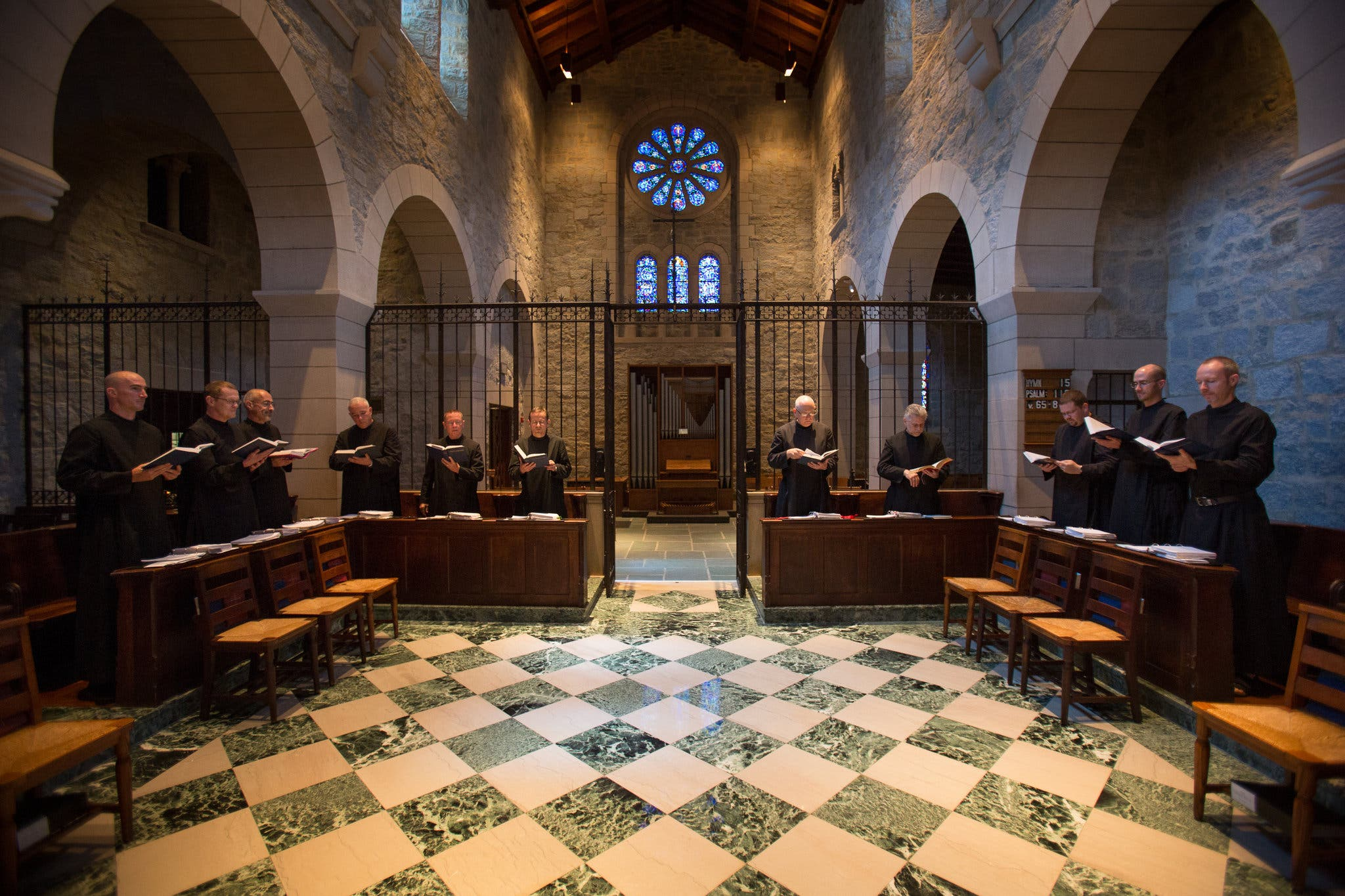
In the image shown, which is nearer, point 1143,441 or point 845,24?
point 1143,441

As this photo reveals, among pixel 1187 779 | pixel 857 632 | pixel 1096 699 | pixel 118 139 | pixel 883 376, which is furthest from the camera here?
pixel 883 376

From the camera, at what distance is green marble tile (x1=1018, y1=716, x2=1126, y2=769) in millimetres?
2420

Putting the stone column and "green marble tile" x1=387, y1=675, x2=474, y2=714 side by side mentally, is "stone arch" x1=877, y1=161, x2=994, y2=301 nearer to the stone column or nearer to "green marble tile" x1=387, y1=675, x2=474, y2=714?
"green marble tile" x1=387, y1=675, x2=474, y2=714

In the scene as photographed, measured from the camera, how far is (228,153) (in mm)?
5816

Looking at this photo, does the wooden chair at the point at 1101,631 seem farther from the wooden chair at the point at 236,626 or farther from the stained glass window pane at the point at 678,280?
the stained glass window pane at the point at 678,280

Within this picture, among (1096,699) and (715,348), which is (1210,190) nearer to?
(1096,699)

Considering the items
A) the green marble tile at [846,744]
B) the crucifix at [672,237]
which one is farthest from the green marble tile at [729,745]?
the crucifix at [672,237]

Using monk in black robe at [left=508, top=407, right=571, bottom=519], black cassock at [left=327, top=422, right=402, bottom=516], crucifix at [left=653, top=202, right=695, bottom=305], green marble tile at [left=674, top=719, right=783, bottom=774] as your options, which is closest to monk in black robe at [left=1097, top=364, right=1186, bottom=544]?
green marble tile at [left=674, top=719, right=783, bottom=774]

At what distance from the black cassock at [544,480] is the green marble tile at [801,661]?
6.22 ft

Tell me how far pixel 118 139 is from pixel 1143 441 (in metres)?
8.24

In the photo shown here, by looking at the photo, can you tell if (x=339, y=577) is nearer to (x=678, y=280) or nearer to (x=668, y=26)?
(x=678, y=280)

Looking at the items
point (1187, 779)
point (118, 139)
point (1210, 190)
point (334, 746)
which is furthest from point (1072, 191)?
point (118, 139)

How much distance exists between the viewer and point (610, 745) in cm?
251

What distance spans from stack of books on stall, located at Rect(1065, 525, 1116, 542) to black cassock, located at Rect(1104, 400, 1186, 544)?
117mm
